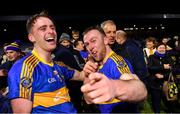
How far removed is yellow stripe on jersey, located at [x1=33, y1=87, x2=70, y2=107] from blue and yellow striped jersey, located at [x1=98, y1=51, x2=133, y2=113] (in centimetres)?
56

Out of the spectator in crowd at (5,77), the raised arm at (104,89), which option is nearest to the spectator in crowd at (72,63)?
the spectator in crowd at (5,77)

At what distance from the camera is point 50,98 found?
10.7ft

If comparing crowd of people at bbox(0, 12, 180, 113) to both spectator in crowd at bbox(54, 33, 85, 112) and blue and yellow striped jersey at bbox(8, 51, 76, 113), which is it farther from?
spectator in crowd at bbox(54, 33, 85, 112)

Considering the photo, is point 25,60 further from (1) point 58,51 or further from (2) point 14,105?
(1) point 58,51

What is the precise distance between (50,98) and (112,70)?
86cm

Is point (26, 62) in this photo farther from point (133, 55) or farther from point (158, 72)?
point (158, 72)

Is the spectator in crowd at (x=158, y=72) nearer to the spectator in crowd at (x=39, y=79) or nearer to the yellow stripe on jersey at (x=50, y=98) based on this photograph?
the spectator in crowd at (x=39, y=79)

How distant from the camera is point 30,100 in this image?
311 centimetres

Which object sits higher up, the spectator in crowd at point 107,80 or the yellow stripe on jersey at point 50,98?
the spectator in crowd at point 107,80

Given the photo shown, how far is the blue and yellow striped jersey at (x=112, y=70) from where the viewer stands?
367 cm

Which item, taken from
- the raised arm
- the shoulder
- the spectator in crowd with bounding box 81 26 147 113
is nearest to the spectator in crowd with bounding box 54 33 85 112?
the spectator in crowd with bounding box 81 26 147 113

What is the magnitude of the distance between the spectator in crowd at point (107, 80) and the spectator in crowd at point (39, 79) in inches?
13.3

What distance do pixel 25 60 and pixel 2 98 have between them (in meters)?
1.14

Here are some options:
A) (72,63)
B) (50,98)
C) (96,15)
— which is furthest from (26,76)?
(96,15)
